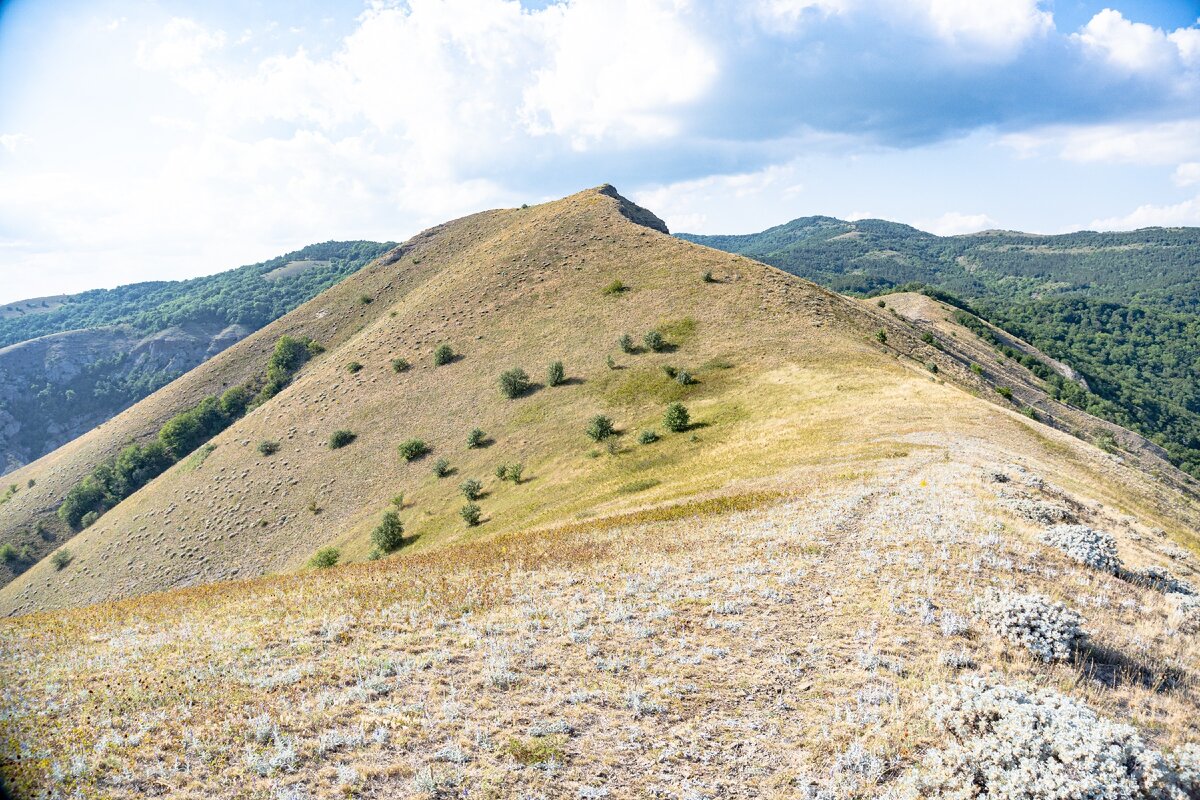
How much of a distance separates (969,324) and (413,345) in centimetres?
12042

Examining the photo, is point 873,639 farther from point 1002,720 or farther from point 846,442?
point 846,442

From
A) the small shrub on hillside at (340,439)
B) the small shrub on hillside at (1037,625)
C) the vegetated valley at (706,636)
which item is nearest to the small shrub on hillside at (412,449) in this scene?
the small shrub on hillside at (340,439)

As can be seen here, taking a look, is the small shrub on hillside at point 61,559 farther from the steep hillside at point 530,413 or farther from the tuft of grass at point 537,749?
the tuft of grass at point 537,749

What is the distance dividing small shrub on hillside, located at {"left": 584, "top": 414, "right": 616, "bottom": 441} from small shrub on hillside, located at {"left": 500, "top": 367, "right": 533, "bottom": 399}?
49.9ft

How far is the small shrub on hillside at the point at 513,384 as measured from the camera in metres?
60.2

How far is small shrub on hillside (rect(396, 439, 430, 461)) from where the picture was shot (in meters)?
57.1

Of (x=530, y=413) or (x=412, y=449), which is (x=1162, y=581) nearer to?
(x=530, y=413)

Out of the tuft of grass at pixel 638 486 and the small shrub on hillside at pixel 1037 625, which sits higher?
the small shrub on hillside at pixel 1037 625

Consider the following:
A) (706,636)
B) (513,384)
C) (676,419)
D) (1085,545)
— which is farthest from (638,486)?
(513,384)

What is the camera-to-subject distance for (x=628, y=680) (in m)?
10.9

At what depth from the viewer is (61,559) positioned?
64.3 meters

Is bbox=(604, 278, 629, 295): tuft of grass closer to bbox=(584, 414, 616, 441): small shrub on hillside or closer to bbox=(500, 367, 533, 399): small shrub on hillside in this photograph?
bbox=(500, 367, 533, 399): small shrub on hillside

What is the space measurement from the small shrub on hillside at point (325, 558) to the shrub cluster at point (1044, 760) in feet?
148

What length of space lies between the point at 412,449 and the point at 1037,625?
54.6 m
